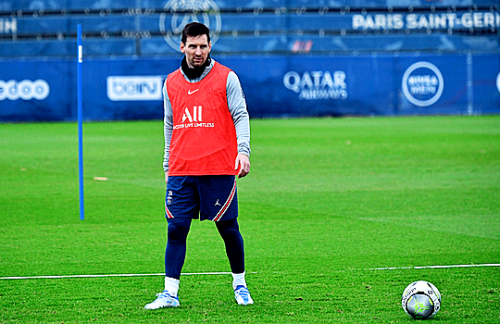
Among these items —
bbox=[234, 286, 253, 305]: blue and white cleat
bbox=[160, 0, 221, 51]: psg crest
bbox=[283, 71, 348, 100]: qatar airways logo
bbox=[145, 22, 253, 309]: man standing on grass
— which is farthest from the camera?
bbox=[160, 0, 221, 51]: psg crest

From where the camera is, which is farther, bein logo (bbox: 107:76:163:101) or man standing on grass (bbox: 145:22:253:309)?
bein logo (bbox: 107:76:163:101)

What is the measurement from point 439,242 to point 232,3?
27.4 meters

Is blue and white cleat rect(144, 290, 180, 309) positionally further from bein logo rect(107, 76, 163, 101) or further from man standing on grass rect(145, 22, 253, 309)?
bein logo rect(107, 76, 163, 101)

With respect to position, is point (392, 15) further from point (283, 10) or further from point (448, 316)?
point (448, 316)

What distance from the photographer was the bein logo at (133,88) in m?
31.6

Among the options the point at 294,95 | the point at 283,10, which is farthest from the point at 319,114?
the point at 283,10

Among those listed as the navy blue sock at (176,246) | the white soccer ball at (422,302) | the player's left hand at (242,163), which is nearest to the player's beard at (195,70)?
the player's left hand at (242,163)

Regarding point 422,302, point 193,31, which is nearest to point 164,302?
point 422,302

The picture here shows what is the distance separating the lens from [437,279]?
609 cm

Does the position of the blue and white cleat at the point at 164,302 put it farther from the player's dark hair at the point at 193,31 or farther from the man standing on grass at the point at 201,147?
the player's dark hair at the point at 193,31

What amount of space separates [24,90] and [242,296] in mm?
28210

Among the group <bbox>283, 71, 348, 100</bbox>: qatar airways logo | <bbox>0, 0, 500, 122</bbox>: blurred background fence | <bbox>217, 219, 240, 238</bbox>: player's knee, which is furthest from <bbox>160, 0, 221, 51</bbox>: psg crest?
<bbox>217, 219, 240, 238</bbox>: player's knee

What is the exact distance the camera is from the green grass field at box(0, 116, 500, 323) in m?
5.35

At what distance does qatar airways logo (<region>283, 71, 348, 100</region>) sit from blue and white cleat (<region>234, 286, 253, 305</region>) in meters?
27.3
